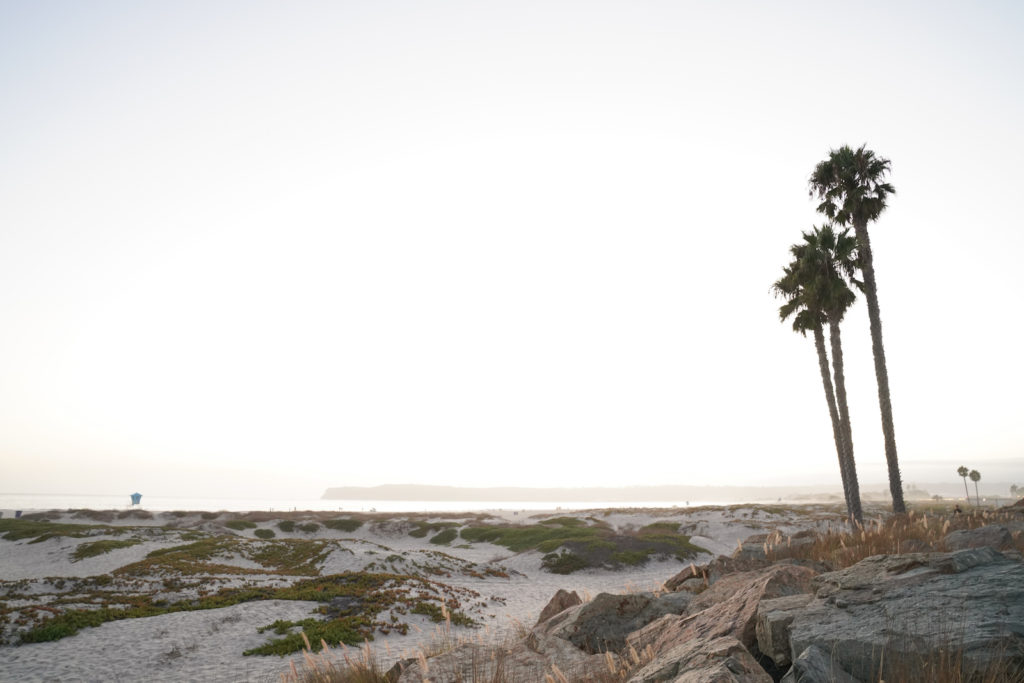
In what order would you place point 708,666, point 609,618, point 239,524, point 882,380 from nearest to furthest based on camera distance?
point 708,666, point 609,618, point 882,380, point 239,524

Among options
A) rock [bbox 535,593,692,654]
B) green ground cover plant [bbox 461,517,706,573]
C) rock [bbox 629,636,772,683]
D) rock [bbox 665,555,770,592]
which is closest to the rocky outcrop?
rock [bbox 629,636,772,683]

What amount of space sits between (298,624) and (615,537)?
3012cm

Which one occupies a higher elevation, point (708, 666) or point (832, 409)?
point (832, 409)

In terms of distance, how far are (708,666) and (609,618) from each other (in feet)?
21.6

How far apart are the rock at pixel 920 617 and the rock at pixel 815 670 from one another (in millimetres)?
186

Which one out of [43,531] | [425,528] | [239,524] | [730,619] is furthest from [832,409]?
[43,531]

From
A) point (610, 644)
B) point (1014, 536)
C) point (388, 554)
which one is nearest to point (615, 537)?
point (388, 554)

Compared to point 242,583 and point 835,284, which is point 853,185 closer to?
point 835,284

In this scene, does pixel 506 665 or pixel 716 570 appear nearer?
pixel 506 665

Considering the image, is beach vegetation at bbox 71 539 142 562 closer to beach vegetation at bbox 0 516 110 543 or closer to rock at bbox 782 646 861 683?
beach vegetation at bbox 0 516 110 543

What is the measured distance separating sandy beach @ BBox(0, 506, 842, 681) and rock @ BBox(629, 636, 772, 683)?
3495 millimetres

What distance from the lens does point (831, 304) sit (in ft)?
92.3

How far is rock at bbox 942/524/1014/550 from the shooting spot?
11.7 metres

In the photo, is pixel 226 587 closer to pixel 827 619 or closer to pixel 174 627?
pixel 174 627
